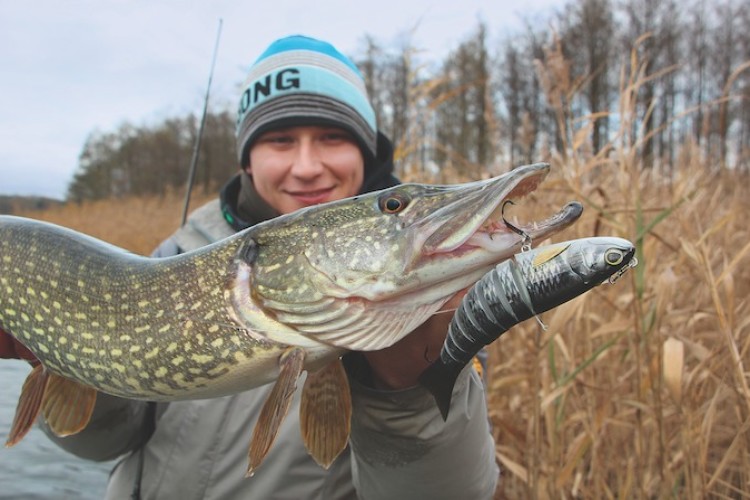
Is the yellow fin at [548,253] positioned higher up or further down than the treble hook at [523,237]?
further down

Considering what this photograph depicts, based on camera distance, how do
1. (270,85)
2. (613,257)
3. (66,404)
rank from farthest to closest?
(270,85) < (66,404) < (613,257)

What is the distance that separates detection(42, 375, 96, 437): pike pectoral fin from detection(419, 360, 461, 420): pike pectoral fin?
729 mm

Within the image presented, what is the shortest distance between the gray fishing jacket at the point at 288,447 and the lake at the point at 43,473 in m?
1.45

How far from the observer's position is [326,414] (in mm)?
1008

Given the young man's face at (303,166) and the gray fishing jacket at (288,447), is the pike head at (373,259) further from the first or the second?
the young man's face at (303,166)

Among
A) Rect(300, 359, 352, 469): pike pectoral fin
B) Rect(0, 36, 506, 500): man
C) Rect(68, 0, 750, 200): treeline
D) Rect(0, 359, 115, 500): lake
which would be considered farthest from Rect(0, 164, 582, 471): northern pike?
Rect(68, 0, 750, 200): treeline

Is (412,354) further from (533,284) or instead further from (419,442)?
(533,284)

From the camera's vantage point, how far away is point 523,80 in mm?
19547

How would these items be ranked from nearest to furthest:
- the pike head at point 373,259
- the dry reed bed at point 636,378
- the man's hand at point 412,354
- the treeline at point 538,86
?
the pike head at point 373,259
the man's hand at point 412,354
the dry reed bed at point 636,378
the treeline at point 538,86

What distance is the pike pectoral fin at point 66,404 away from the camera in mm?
1186

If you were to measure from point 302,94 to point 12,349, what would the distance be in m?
1.00

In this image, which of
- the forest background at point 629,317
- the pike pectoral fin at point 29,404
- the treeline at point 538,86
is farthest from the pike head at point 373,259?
the treeline at point 538,86

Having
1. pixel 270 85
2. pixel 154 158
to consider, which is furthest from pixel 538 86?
pixel 154 158

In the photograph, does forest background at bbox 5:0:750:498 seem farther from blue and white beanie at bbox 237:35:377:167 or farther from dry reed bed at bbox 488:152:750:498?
blue and white beanie at bbox 237:35:377:167
